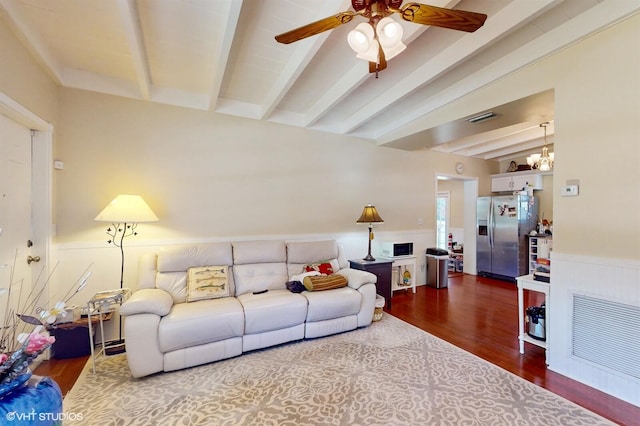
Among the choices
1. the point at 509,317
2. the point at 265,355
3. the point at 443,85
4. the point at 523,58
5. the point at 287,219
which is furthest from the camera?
the point at 287,219

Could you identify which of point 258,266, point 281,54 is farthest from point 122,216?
point 281,54

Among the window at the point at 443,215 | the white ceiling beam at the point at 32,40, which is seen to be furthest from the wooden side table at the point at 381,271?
the window at the point at 443,215

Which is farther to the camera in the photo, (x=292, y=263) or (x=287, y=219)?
(x=287, y=219)

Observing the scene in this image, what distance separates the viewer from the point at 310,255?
141 inches

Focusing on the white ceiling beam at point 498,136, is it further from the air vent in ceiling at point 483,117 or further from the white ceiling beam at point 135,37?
the white ceiling beam at point 135,37

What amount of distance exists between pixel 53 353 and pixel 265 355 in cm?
192

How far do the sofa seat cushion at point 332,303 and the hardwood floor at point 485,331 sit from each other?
35.6 inches

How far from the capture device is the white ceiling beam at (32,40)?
1876mm

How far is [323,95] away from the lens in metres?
3.29

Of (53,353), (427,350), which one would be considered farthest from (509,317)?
(53,353)

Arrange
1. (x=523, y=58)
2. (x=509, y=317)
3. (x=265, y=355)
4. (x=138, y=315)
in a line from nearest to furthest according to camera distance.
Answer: (x=138, y=315) < (x=523, y=58) < (x=265, y=355) < (x=509, y=317)

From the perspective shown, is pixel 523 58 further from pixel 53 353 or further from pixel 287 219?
pixel 53 353

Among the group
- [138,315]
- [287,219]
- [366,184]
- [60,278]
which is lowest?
[138,315]

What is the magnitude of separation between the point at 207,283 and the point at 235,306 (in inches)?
19.6
